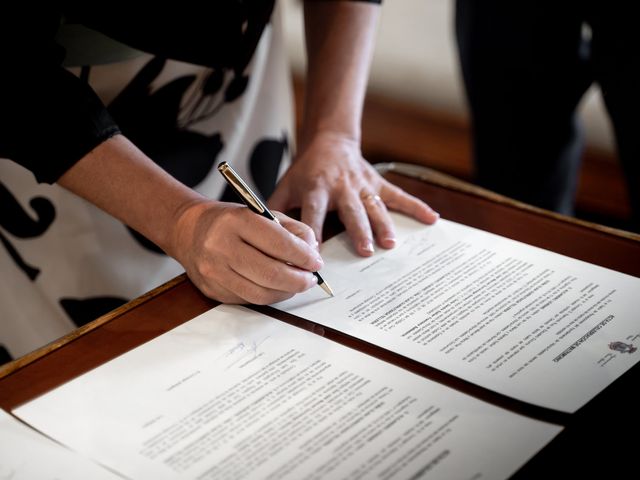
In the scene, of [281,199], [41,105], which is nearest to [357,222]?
[281,199]

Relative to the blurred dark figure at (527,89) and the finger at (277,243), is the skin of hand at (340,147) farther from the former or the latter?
the blurred dark figure at (527,89)

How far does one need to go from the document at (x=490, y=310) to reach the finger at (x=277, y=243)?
2.0 inches

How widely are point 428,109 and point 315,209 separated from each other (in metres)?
1.75

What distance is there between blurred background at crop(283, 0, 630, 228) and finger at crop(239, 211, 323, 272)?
5.26 feet

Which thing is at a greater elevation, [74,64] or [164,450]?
[74,64]

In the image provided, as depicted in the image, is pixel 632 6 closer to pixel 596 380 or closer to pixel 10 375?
pixel 596 380

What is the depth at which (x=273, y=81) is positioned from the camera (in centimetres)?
127

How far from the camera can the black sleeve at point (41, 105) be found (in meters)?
0.77

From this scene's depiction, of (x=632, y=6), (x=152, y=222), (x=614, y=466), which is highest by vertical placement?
(x=632, y=6)

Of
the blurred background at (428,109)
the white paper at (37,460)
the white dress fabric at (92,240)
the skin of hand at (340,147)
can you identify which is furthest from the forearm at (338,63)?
the blurred background at (428,109)

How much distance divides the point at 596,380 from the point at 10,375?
49cm

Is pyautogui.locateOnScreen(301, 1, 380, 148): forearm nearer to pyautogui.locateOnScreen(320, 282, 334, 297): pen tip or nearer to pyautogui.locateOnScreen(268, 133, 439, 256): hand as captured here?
pyautogui.locateOnScreen(268, 133, 439, 256): hand

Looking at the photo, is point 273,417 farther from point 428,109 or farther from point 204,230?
point 428,109

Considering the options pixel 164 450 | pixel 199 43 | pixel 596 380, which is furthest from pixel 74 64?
pixel 596 380
